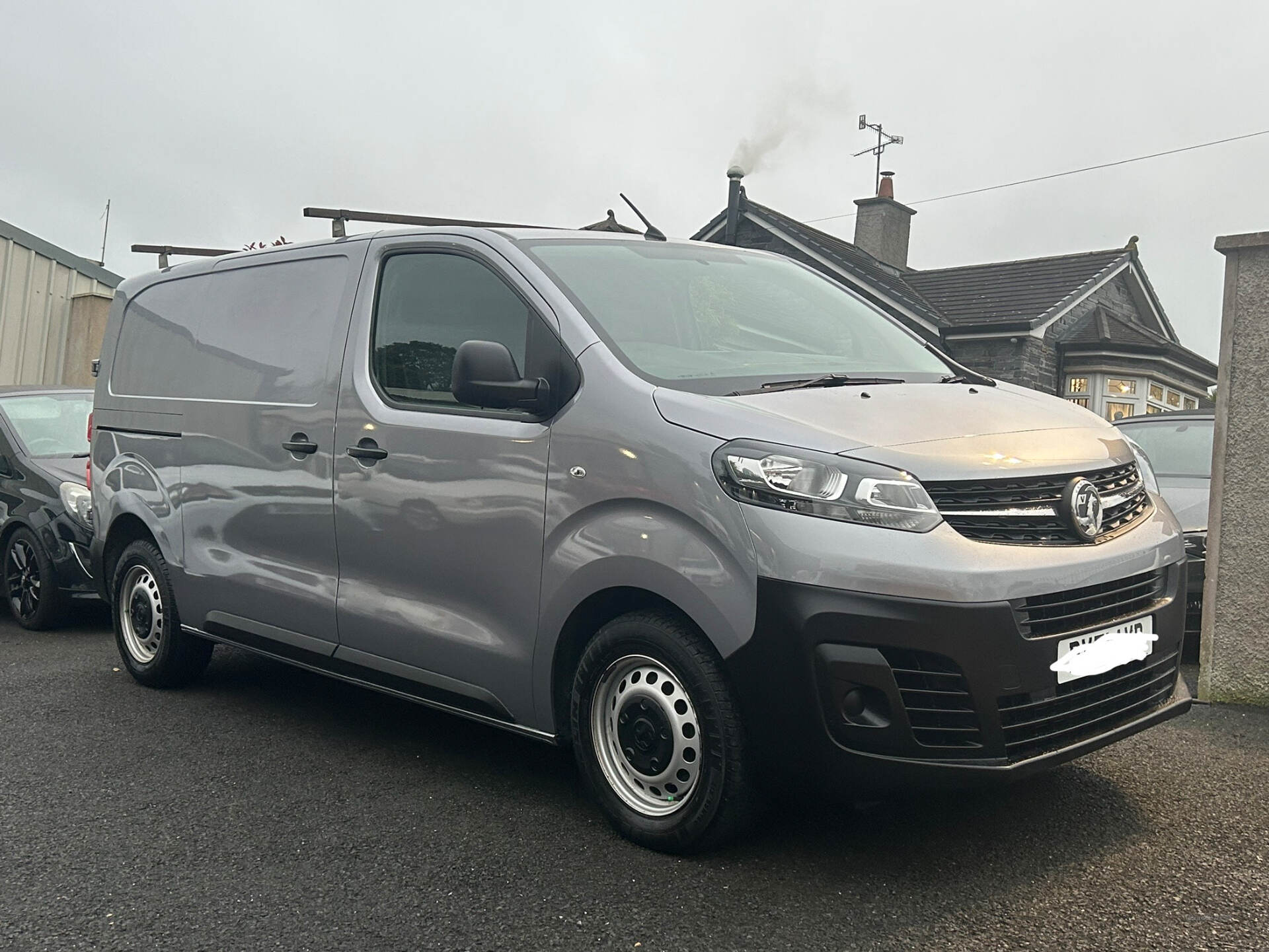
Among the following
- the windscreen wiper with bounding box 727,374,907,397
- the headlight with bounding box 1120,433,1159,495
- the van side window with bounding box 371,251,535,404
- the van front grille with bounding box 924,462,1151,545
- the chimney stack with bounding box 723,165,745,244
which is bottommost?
the van front grille with bounding box 924,462,1151,545

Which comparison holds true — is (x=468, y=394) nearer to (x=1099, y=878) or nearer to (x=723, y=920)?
(x=723, y=920)

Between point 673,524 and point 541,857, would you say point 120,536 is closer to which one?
point 541,857

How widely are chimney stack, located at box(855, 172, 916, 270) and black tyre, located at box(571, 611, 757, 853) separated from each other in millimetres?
24609

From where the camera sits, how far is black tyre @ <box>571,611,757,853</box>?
11.2 ft

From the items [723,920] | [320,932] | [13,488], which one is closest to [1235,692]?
[723,920]

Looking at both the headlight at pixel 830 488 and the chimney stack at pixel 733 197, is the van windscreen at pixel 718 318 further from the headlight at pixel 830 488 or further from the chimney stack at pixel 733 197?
the chimney stack at pixel 733 197

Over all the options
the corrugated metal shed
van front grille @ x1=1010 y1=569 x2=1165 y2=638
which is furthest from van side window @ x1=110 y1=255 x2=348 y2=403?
the corrugated metal shed

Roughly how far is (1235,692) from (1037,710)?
2731 millimetres

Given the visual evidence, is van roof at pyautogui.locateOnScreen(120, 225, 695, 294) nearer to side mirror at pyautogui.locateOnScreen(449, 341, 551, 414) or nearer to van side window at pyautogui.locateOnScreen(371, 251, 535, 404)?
van side window at pyautogui.locateOnScreen(371, 251, 535, 404)

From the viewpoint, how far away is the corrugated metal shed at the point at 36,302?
1695 centimetres

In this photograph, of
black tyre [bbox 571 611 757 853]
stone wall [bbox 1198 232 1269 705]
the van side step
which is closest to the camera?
black tyre [bbox 571 611 757 853]

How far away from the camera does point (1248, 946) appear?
118 inches

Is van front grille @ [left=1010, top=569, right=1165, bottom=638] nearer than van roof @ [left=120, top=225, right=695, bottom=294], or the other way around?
van front grille @ [left=1010, top=569, right=1165, bottom=638]

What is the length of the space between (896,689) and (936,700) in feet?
0.37
